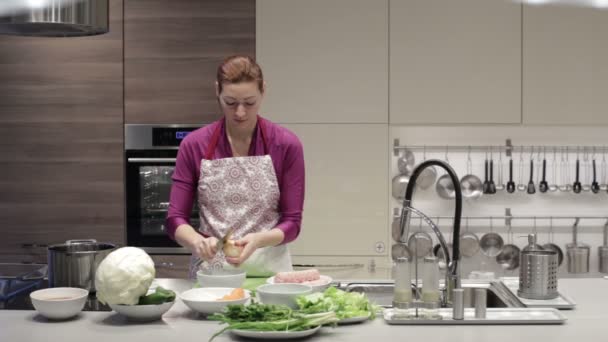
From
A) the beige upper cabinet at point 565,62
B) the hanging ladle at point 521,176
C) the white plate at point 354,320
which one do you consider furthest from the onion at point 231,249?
the hanging ladle at point 521,176

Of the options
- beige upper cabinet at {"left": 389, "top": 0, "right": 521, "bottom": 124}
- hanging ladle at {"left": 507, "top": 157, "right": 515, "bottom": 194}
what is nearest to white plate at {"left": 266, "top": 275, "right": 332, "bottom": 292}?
beige upper cabinet at {"left": 389, "top": 0, "right": 521, "bottom": 124}

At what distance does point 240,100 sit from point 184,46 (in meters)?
1.32

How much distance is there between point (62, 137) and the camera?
151 inches

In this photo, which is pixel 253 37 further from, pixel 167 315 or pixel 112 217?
pixel 167 315

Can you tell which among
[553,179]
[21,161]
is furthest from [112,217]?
[553,179]

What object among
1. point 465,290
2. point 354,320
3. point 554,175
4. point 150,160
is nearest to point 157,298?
point 354,320

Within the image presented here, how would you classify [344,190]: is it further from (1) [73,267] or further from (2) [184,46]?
(1) [73,267]

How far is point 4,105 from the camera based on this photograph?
3.83m

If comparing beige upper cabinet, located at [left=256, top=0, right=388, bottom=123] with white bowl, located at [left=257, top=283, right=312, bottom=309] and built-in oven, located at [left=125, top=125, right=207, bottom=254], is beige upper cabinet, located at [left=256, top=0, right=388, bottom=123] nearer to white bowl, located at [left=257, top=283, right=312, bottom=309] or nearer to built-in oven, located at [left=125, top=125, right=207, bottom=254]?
built-in oven, located at [left=125, top=125, right=207, bottom=254]

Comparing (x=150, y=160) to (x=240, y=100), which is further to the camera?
(x=150, y=160)

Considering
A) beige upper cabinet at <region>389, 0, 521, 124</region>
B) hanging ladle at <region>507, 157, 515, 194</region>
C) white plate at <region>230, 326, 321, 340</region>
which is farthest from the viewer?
hanging ladle at <region>507, 157, 515, 194</region>

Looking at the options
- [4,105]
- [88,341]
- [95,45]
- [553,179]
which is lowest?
[88,341]

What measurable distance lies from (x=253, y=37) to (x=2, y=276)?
68.0 inches

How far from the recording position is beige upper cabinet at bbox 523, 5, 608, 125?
3.75 metres
